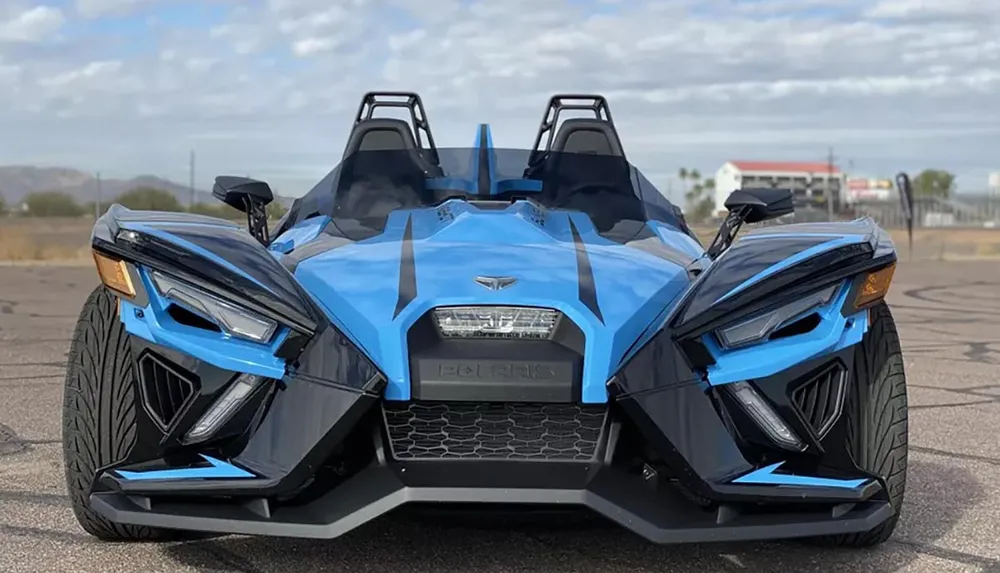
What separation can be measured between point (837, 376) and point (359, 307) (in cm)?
135

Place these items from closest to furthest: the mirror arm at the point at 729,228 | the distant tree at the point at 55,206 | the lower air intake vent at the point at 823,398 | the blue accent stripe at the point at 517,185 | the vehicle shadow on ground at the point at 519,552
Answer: the lower air intake vent at the point at 823,398 < the vehicle shadow on ground at the point at 519,552 < the mirror arm at the point at 729,228 < the blue accent stripe at the point at 517,185 < the distant tree at the point at 55,206

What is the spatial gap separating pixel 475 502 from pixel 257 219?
84.7 inches

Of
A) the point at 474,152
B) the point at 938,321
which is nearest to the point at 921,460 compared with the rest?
the point at 474,152

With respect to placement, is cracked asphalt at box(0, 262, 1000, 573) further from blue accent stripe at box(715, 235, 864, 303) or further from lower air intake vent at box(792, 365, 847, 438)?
blue accent stripe at box(715, 235, 864, 303)

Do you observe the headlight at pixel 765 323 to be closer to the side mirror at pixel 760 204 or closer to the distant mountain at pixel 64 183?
the side mirror at pixel 760 204

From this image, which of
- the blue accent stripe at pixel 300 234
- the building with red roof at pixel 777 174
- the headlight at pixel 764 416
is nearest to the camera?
the headlight at pixel 764 416

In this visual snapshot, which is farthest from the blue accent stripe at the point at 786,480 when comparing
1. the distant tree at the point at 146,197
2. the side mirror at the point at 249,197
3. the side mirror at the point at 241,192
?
the distant tree at the point at 146,197

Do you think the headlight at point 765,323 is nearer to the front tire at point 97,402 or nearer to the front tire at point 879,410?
the front tire at point 879,410

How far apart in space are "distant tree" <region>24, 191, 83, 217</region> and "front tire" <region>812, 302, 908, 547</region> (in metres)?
32.8

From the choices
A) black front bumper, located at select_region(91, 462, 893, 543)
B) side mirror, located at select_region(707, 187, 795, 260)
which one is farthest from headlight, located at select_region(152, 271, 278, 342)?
side mirror, located at select_region(707, 187, 795, 260)

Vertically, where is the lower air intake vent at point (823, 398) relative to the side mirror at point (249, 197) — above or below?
below

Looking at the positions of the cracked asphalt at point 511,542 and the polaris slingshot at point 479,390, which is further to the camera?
the cracked asphalt at point 511,542

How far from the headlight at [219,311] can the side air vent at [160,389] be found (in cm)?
17

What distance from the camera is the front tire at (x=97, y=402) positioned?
316cm
